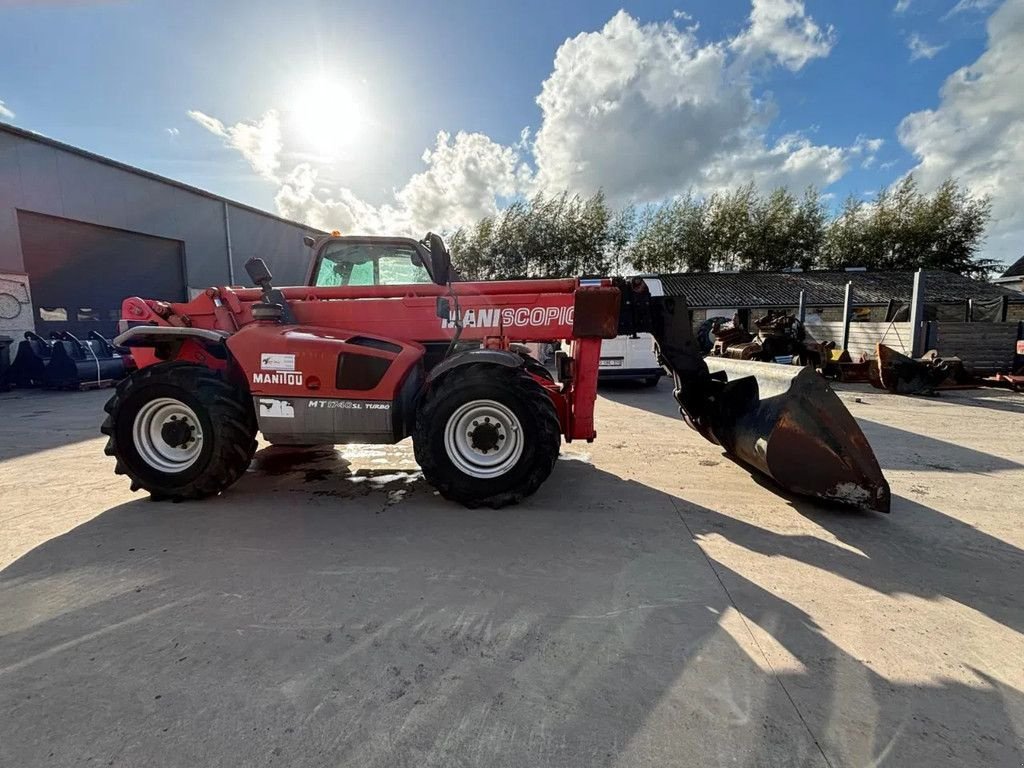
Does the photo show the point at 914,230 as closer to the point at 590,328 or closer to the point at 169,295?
the point at 590,328

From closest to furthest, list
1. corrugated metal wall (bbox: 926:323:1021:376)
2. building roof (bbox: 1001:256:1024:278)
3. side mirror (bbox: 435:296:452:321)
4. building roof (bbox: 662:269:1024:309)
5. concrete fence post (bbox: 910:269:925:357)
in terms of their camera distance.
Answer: side mirror (bbox: 435:296:452:321), concrete fence post (bbox: 910:269:925:357), corrugated metal wall (bbox: 926:323:1021:376), building roof (bbox: 662:269:1024:309), building roof (bbox: 1001:256:1024:278)

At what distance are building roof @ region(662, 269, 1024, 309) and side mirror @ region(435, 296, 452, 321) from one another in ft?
79.4

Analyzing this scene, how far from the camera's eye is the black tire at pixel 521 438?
3.65 meters

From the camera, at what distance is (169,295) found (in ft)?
53.1

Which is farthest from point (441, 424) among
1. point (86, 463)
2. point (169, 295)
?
point (169, 295)

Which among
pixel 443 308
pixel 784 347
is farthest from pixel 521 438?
pixel 784 347

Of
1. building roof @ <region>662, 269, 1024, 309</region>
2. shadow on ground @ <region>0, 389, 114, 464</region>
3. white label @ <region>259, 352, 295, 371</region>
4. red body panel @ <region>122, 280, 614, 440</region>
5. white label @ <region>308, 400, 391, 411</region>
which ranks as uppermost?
building roof @ <region>662, 269, 1024, 309</region>

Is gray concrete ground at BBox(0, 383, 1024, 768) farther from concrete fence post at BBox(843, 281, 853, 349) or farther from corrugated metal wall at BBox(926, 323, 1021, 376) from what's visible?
concrete fence post at BBox(843, 281, 853, 349)

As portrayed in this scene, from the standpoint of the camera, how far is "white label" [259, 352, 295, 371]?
3.80 meters

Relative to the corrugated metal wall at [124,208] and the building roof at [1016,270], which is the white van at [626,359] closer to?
the corrugated metal wall at [124,208]

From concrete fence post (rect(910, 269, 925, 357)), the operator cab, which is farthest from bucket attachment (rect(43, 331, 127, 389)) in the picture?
concrete fence post (rect(910, 269, 925, 357))

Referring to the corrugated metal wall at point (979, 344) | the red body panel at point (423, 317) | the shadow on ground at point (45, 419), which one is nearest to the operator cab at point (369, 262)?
the red body panel at point (423, 317)

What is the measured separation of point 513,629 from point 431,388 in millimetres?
1970

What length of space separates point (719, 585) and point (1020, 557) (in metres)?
2.04
